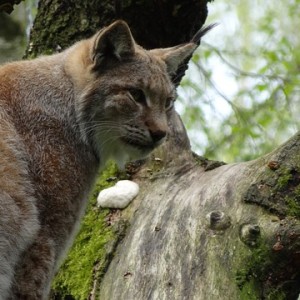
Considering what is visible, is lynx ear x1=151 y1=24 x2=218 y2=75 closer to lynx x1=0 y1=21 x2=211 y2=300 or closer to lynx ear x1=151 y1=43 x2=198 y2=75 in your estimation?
lynx ear x1=151 y1=43 x2=198 y2=75

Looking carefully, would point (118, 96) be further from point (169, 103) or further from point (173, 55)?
point (173, 55)

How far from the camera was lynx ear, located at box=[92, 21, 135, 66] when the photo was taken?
13.0 feet

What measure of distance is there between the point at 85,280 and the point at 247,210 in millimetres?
1103

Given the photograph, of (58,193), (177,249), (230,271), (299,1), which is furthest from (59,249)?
(299,1)

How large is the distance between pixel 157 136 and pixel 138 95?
268 mm

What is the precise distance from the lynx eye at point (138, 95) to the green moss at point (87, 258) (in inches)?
33.7

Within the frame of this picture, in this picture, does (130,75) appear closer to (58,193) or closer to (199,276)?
(58,193)

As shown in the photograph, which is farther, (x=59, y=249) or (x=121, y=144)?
(x=121, y=144)

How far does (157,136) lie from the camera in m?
4.08

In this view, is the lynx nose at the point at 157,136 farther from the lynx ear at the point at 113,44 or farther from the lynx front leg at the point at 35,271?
the lynx front leg at the point at 35,271

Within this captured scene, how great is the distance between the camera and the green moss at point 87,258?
4.25m

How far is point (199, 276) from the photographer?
12.4 ft

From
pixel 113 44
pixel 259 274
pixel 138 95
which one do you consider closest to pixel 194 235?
pixel 259 274

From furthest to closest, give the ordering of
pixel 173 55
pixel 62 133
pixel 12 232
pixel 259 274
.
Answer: pixel 173 55, pixel 62 133, pixel 259 274, pixel 12 232
